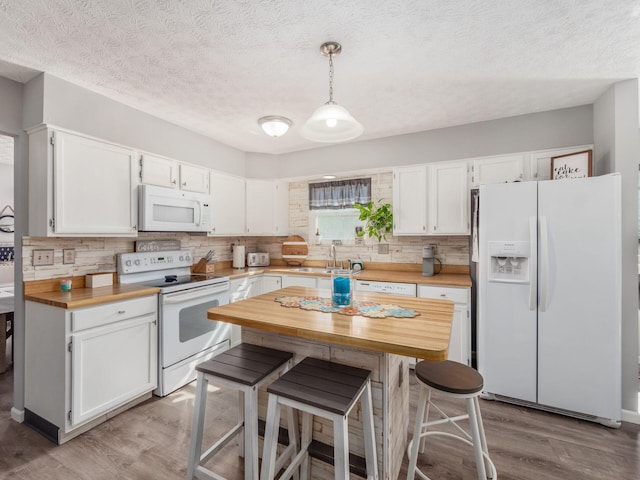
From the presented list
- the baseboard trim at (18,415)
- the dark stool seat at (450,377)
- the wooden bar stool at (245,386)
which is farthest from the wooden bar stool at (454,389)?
the baseboard trim at (18,415)

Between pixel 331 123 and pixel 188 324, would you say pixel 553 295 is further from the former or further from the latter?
pixel 188 324

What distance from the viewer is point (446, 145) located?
129 inches

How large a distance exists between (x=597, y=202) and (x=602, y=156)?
0.62 meters

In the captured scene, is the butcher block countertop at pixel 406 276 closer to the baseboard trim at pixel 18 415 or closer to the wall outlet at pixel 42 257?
the wall outlet at pixel 42 257

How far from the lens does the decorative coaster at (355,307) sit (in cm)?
163

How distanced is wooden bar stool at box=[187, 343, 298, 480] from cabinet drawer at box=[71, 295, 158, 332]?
1.10 meters

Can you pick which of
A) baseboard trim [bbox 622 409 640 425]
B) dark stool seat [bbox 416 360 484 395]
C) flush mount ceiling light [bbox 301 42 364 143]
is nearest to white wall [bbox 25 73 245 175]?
flush mount ceiling light [bbox 301 42 364 143]

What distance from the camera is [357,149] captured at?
3.78 m

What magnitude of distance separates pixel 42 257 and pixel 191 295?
1110mm

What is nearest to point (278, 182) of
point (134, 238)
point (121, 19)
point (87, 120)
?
point (134, 238)

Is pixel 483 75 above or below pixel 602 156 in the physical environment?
above

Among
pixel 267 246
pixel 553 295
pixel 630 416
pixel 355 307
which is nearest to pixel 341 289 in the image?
pixel 355 307

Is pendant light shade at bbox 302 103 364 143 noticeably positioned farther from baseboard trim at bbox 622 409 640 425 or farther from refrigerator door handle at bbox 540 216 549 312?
baseboard trim at bbox 622 409 640 425

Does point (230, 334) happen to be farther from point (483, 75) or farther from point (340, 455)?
point (483, 75)
